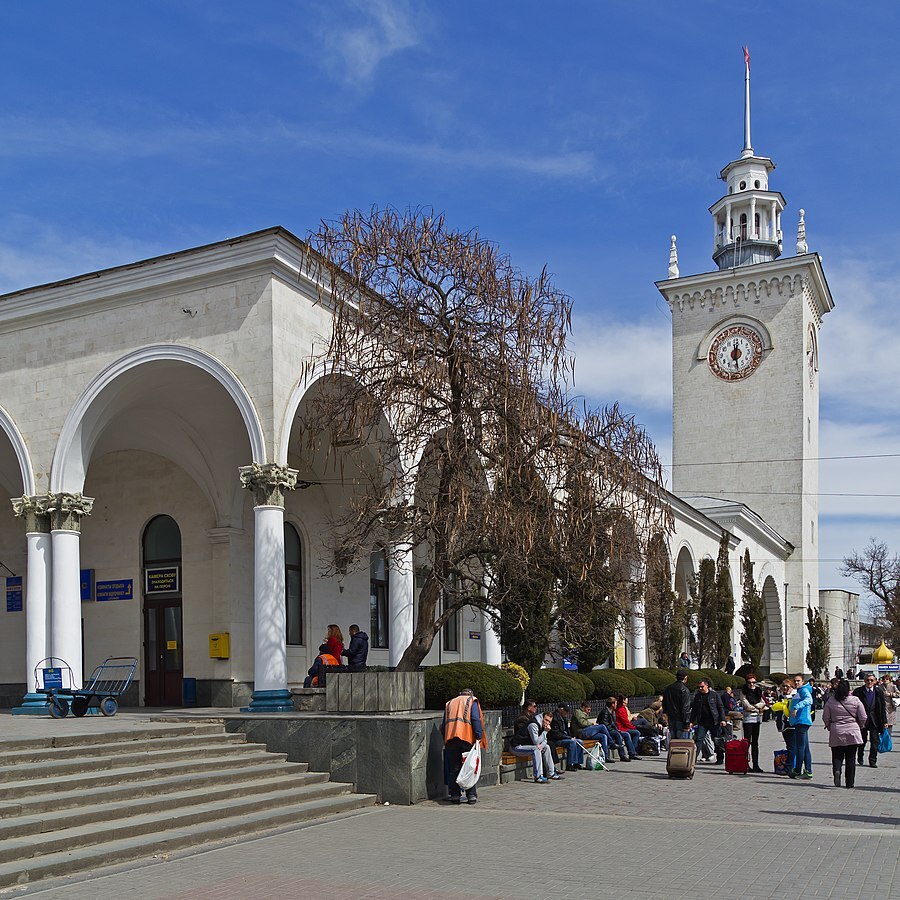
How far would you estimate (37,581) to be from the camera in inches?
773

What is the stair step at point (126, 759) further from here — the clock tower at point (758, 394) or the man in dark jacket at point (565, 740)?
the clock tower at point (758, 394)

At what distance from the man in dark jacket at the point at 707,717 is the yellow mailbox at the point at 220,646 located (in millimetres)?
9773

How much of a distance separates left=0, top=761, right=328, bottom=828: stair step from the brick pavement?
144 cm

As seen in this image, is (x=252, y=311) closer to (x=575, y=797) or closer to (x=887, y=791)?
(x=575, y=797)

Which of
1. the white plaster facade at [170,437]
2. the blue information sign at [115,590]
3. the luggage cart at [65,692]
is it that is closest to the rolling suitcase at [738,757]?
the white plaster facade at [170,437]

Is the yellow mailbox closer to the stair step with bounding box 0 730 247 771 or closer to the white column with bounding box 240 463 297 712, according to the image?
the white column with bounding box 240 463 297 712

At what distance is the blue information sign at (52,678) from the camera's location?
61.8 feet

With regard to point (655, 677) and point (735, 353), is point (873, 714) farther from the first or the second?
point (735, 353)

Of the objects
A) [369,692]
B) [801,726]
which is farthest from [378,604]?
[369,692]

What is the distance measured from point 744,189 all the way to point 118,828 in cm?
6219

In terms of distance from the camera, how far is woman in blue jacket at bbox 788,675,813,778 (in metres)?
16.8

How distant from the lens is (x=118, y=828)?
35.0ft

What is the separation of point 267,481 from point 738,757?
29.0 feet

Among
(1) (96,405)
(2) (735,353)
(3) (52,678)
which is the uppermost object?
(2) (735,353)
